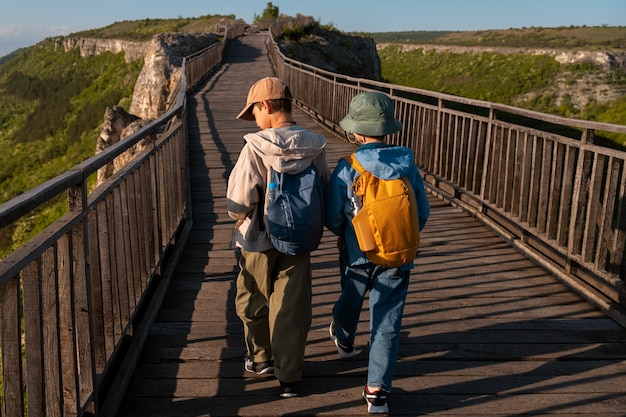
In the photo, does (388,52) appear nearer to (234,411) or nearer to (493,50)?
(493,50)

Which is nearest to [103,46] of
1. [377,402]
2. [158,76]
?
[158,76]

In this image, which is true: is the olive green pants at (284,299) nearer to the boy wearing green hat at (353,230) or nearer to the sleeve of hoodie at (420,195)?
the boy wearing green hat at (353,230)

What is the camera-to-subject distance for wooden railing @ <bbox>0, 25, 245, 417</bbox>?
2.41m

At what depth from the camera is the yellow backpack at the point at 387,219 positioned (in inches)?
125

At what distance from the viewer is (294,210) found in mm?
3285

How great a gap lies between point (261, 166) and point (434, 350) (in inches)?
67.5

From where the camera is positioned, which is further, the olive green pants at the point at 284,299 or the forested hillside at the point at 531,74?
the forested hillside at the point at 531,74

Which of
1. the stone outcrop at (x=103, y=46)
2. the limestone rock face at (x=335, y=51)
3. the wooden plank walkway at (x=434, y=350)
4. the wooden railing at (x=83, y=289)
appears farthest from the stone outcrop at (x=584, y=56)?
the wooden railing at (x=83, y=289)

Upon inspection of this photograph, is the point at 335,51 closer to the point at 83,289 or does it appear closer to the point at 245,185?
the point at 245,185

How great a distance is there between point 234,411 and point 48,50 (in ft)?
591

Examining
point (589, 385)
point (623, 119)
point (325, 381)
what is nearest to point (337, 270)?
point (325, 381)

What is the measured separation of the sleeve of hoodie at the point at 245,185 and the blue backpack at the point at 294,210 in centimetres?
10

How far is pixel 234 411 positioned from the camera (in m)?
3.44

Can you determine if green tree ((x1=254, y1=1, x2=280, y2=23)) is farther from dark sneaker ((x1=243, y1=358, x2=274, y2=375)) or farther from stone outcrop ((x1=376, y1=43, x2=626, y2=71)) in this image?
dark sneaker ((x1=243, y1=358, x2=274, y2=375))
